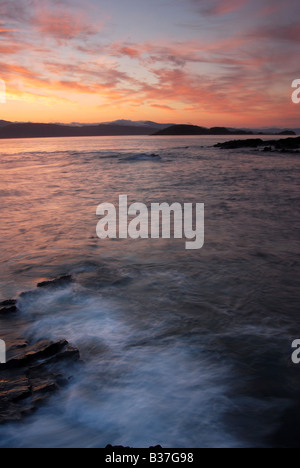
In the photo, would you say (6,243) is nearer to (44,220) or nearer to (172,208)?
(44,220)

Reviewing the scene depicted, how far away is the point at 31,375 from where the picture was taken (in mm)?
3383

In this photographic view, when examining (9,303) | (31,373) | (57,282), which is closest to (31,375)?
(31,373)

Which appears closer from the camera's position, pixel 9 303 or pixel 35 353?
pixel 35 353

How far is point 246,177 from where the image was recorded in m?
22.8

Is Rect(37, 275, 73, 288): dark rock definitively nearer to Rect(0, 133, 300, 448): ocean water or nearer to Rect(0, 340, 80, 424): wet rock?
Rect(0, 133, 300, 448): ocean water

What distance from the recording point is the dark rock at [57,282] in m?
5.71

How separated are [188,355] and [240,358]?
25.7 inches

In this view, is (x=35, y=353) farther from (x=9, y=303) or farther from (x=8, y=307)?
(x=9, y=303)

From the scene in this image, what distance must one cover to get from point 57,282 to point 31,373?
252cm

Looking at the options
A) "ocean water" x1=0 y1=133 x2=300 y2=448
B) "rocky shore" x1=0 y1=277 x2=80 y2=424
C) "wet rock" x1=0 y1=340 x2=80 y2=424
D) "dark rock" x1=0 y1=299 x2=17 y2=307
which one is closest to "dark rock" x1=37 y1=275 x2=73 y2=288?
"ocean water" x1=0 y1=133 x2=300 y2=448

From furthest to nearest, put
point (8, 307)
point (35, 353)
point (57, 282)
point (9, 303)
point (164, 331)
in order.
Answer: point (57, 282)
point (9, 303)
point (8, 307)
point (164, 331)
point (35, 353)

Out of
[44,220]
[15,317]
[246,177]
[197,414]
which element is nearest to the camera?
[197,414]

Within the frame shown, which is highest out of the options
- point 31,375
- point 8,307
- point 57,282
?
point 57,282
